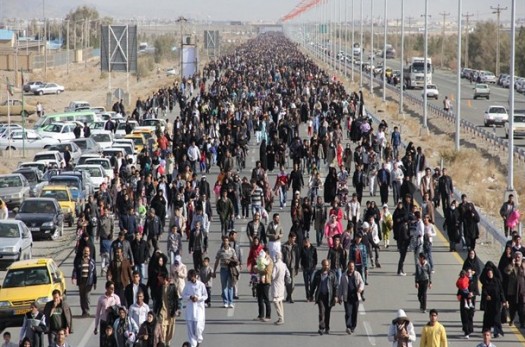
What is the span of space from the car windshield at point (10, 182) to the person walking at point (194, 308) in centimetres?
1901

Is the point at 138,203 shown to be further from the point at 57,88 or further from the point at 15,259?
the point at 57,88

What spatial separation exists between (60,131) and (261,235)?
3322cm

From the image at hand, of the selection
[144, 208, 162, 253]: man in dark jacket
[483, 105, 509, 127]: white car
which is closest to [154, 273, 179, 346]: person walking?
[144, 208, 162, 253]: man in dark jacket

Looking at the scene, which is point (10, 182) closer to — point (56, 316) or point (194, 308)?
point (194, 308)

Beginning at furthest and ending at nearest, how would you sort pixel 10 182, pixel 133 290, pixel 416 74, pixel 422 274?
pixel 416 74 < pixel 10 182 < pixel 422 274 < pixel 133 290

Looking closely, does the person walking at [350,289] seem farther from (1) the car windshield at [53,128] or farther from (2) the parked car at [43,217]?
(1) the car windshield at [53,128]

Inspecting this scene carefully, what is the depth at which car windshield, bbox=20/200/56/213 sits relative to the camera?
32594 millimetres

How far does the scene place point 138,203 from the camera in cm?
3078

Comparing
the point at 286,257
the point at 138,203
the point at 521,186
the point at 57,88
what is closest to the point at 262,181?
the point at 138,203

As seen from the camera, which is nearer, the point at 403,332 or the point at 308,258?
the point at 403,332

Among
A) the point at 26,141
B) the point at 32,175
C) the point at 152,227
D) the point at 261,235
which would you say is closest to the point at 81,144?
the point at 26,141

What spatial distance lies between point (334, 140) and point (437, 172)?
8.65m

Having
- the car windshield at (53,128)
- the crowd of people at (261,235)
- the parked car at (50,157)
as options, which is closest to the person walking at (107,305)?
the crowd of people at (261,235)

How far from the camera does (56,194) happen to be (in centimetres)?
3491
